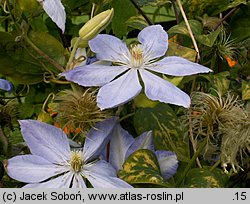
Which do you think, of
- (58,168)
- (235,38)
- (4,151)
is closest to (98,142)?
(58,168)

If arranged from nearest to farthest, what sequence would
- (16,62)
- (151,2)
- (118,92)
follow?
1. (118,92)
2. (16,62)
3. (151,2)

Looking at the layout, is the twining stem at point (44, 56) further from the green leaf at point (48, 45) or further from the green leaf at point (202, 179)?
the green leaf at point (202, 179)

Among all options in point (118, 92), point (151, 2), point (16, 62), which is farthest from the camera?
point (151, 2)

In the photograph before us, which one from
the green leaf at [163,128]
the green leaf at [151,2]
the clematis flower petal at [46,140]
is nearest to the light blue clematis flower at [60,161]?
the clematis flower petal at [46,140]

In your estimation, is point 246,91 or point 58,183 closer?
point 58,183

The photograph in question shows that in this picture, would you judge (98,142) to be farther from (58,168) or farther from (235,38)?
(235,38)

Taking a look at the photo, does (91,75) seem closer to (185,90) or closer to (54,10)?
(54,10)

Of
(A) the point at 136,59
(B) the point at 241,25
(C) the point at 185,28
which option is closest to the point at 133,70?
(A) the point at 136,59

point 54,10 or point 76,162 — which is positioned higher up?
point 54,10
